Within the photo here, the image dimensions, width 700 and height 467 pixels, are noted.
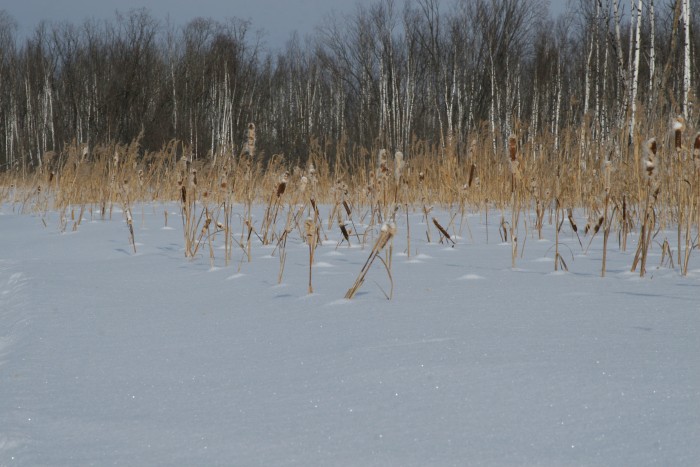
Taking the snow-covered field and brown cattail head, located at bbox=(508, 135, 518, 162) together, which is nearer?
the snow-covered field

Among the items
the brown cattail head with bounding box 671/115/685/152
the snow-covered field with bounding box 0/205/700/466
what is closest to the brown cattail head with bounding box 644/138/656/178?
the brown cattail head with bounding box 671/115/685/152

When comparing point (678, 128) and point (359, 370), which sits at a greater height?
point (678, 128)

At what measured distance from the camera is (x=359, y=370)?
1.06 meters

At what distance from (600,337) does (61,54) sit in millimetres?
19489

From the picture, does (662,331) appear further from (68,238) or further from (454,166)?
(454,166)

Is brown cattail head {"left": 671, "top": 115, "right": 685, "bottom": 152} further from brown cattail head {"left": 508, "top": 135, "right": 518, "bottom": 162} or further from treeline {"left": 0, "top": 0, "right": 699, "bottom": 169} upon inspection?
treeline {"left": 0, "top": 0, "right": 699, "bottom": 169}

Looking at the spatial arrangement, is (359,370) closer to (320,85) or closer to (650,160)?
(650,160)

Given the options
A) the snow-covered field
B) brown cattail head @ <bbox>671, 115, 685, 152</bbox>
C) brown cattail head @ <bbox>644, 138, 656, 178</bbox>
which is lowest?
the snow-covered field

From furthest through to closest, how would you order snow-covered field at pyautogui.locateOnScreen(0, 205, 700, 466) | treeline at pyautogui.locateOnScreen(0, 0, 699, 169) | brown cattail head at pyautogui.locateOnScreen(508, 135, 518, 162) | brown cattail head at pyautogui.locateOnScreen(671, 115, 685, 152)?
1. treeline at pyautogui.locateOnScreen(0, 0, 699, 169)
2. brown cattail head at pyautogui.locateOnScreen(508, 135, 518, 162)
3. brown cattail head at pyautogui.locateOnScreen(671, 115, 685, 152)
4. snow-covered field at pyautogui.locateOnScreen(0, 205, 700, 466)

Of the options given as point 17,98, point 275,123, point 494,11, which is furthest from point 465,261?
point 17,98

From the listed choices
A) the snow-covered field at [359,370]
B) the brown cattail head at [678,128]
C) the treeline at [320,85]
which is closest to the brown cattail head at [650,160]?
the brown cattail head at [678,128]

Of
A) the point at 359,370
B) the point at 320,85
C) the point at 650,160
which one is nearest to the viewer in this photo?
the point at 359,370

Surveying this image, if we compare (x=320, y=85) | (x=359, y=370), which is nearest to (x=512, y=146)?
(x=359, y=370)

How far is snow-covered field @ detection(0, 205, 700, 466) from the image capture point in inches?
30.7
